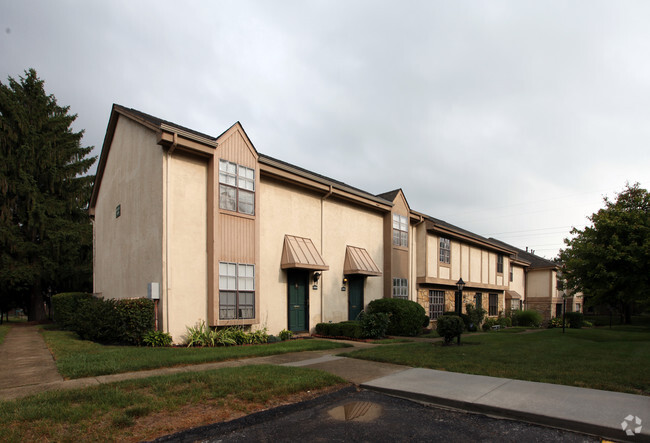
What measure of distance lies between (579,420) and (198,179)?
10.9 meters

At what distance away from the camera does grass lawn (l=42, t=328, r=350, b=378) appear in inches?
290

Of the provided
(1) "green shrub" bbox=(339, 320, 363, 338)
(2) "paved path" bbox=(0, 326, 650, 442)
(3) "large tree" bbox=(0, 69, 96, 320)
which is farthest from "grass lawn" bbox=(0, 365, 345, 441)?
(3) "large tree" bbox=(0, 69, 96, 320)

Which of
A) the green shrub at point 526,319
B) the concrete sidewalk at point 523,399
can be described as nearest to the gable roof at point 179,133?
the concrete sidewalk at point 523,399

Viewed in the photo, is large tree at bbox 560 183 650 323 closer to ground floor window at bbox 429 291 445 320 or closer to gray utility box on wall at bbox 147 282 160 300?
ground floor window at bbox 429 291 445 320

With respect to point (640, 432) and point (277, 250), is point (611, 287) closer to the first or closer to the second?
point (277, 250)

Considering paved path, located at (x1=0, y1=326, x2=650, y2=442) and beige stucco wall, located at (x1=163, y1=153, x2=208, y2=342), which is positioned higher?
beige stucco wall, located at (x1=163, y1=153, x2=208, y2=342)

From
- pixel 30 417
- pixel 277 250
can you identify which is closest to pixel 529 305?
pixel 277 250

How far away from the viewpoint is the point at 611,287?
17.4 m

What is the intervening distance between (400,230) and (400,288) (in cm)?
293

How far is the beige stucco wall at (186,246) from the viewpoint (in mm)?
11445

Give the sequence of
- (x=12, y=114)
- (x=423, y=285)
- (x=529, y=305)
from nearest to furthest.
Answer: (x=423, y=285)
(x=12, y=114)
(x=529, y=305)

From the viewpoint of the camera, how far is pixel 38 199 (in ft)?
78.4

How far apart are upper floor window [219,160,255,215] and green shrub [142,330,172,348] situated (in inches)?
159

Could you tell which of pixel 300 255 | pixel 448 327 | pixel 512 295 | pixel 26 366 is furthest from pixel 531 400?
pixel 512 295
